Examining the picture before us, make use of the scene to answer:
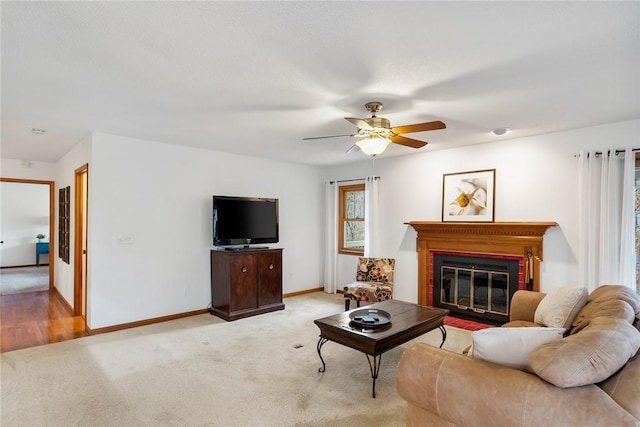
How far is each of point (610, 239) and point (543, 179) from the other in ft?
3.05

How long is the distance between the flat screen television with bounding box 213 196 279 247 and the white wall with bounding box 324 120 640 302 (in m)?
1.80

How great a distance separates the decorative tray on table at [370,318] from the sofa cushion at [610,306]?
135cm

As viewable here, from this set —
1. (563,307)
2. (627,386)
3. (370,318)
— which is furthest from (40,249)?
(627,386)

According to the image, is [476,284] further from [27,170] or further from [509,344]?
[27,170]

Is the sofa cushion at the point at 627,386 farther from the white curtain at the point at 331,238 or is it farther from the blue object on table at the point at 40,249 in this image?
the blue object on table at the point at 40,249

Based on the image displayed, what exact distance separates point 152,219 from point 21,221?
7.63m

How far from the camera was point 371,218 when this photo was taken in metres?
5.77

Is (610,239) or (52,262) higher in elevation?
(610,239)

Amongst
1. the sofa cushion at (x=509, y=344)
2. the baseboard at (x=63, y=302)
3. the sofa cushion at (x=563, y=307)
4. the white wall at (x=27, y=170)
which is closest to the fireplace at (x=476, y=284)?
the sofa cushion at (x=563, y=307)

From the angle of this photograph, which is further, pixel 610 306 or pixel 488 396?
pixel 610 306

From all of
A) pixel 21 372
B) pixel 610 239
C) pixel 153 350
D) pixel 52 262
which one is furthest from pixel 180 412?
pixel 52 262

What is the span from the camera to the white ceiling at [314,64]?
1.75 meters

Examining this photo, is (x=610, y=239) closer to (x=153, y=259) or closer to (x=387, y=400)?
(x=387, y=400)

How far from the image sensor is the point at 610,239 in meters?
3.59
